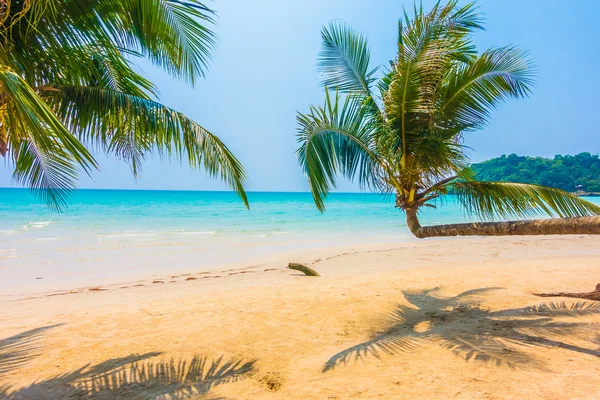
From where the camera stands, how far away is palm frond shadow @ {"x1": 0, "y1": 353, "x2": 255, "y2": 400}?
2.73 metres

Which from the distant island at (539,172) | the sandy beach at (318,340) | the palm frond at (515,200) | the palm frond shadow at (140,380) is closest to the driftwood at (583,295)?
the sandy beach at (318,340)

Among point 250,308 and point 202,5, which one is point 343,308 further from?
point 202,5

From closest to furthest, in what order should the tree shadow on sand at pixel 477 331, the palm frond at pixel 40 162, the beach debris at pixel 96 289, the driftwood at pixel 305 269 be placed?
the palm frond at pixel 40 162
the tree shadow on sand at pixel 477 331
the beach debris at pixel 96 289
the driftwood at pixel 305 269

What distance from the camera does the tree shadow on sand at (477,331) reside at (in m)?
3.04

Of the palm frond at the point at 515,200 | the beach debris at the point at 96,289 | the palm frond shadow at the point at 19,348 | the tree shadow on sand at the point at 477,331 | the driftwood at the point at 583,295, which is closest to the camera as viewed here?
the tree shadow on sand at the point at 477,331

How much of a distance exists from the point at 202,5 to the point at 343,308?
3.84 meters

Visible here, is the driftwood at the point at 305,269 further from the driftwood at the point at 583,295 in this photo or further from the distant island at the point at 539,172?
the driftwood at the point at 583,295

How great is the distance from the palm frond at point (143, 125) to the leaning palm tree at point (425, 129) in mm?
957

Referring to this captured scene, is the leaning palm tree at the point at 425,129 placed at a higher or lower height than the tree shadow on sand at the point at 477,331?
higher

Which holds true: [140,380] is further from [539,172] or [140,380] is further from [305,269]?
[539,172]

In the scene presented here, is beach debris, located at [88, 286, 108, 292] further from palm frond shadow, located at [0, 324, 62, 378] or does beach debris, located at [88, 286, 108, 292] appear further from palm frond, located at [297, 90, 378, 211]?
→ palm frond, located at [297, 90, 378, 211]

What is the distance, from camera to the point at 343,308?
4.70 meters

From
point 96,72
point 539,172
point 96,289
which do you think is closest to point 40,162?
point 96,72

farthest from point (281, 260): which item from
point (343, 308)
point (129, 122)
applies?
point (129, 122)
